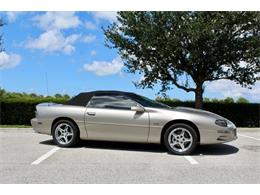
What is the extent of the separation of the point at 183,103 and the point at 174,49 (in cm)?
254

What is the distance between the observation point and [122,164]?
7.25m

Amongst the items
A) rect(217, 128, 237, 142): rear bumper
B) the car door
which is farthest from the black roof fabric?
rect(217, 128, 237, 142): rear bumper

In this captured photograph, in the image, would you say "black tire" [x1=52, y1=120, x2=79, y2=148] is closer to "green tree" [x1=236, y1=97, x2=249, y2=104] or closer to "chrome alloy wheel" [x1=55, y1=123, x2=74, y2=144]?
"chrome alloy wheel" [x1=55, y1=123, x2=74, y2=144]

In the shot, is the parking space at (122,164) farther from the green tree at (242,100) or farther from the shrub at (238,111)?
the green tree at (242,100)

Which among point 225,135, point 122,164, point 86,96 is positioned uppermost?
point 86,96

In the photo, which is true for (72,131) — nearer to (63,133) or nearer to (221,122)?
(63,133)

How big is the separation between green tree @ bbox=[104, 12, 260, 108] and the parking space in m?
6.84

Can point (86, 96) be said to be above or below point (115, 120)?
above

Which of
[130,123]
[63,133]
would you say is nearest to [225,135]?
[130,123]

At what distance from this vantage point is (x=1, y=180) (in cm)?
594

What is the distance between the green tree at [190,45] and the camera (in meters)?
15.8

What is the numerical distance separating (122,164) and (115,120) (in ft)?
5.00

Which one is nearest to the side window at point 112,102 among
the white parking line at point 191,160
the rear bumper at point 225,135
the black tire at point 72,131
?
the black tire at point 72,131
